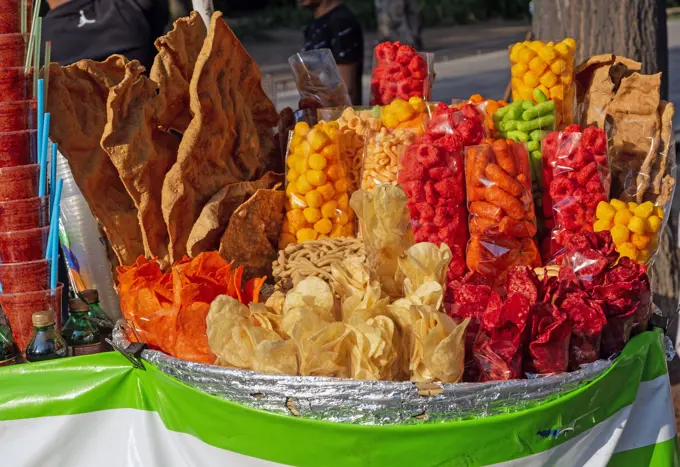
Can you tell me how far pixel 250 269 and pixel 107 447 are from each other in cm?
60

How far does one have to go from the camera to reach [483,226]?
1.85 metres

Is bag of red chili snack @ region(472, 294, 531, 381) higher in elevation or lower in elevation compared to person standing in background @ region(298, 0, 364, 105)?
lower

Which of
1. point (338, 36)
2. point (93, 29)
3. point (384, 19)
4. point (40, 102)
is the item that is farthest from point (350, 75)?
point (384, 19)

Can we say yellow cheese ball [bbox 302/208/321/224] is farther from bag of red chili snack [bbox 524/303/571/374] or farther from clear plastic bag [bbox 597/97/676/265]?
bag of red chili snack [bbox 524/303/571/374]

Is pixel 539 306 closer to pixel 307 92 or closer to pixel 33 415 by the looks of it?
pixel 33 415

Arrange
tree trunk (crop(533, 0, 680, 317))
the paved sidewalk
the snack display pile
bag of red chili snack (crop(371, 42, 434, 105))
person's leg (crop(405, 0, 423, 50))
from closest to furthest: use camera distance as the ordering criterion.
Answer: the snack display pile
bag of red chili snack (crop(371, 42, 434, 105))
tree trunk (crop(533, 0, 680, 317))
person's leg (crop(405, 0, 423, 50))
the paved sidewalk

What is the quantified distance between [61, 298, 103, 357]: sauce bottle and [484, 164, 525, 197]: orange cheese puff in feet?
2.98

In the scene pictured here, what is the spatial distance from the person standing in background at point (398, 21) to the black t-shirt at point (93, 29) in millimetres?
10799

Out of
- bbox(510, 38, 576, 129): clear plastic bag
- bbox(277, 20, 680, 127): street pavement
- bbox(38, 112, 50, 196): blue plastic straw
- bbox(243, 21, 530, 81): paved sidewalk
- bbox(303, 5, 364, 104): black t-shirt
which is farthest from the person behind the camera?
bbox(243, 21, 530, 81): paved sidewalk

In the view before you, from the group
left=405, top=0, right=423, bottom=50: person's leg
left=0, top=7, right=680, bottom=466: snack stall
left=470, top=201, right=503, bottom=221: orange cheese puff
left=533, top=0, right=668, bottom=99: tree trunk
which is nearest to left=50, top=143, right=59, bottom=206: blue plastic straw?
left=0, top=7, right=680, bottom=466: snack stall

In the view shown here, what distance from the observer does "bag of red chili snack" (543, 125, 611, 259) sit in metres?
1.89

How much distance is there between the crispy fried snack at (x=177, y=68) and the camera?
2.00m

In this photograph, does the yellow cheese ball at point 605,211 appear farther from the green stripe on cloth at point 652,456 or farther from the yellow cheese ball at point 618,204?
the green stripe on cloth at point 652,456

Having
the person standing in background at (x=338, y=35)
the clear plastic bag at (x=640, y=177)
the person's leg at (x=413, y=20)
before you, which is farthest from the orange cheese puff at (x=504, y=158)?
the person's leg at (x=413, y=20)
